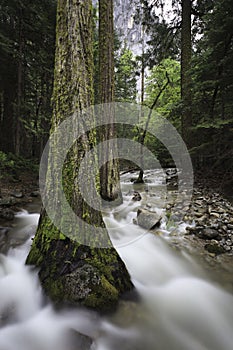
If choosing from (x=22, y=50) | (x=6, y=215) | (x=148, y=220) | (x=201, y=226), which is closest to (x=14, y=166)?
(x=6, y=215)

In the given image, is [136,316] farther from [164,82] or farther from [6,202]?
[164,82]

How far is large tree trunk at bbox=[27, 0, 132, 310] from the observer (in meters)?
2.32

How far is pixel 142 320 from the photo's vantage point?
92.0 inches

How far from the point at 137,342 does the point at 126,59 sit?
22.5 metres

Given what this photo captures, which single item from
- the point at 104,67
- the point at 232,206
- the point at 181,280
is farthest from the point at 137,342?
the point at 104,67

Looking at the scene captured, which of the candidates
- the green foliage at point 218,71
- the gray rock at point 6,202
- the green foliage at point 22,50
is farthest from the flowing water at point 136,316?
the green foliage at point 22,50

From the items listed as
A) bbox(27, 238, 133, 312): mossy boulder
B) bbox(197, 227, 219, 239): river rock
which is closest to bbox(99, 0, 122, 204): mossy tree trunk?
bbox(197, 227, 219, 239): river rock

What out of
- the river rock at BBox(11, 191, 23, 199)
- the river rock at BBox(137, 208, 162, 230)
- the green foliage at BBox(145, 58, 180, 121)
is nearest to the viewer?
the river rock at BBox(137, 208, 162, 230)

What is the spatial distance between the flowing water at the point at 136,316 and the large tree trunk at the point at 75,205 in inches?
8.8

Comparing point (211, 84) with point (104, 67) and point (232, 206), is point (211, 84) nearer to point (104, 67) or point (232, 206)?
point (104, 67)

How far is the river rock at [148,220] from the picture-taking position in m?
4.73

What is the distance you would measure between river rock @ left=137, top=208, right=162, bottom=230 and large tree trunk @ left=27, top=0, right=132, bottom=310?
2180 mm

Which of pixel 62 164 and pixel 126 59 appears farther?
pixel 126 59

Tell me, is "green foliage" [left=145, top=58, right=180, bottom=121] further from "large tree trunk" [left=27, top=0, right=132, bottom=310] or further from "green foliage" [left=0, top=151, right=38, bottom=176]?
"large tree trunk" [left=27, top=0, right=132, bottom=310]
